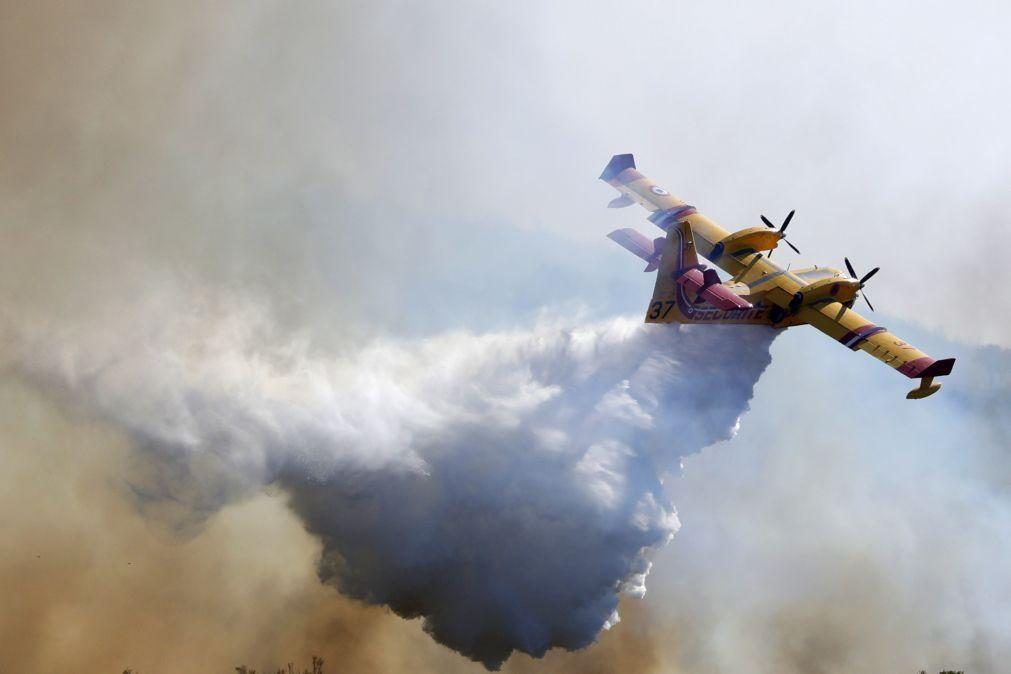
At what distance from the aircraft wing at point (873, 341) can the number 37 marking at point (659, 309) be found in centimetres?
564

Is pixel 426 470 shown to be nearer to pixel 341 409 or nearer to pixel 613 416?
pixel 341 409

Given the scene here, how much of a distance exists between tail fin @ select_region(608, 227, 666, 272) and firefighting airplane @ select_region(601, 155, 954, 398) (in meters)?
0.04

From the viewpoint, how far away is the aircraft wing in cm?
4028

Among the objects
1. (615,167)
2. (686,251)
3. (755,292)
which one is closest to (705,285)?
(686,251)

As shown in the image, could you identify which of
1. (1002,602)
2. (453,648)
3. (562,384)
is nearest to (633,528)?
(562,384)

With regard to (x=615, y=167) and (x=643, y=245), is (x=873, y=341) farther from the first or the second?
(x=615, y=167)

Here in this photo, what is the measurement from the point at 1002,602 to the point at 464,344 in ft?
129

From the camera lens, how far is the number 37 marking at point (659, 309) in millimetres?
40125

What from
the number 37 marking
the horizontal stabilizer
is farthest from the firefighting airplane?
the horizontal stabilizer

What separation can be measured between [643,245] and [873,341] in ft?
31.5

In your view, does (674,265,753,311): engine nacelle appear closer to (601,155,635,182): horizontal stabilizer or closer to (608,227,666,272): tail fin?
(608,227,666,272): tail fin

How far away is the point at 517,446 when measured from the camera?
40.6 meters

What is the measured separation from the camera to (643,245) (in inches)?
1764

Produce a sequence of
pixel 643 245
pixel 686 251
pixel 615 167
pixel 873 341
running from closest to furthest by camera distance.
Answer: pixel 686 251 < pixel 873 341 < pixel 643 245 < pixel 615 167
